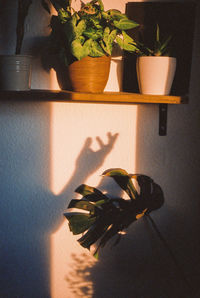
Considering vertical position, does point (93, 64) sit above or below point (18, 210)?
above

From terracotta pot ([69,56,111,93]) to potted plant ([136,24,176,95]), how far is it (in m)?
0.14

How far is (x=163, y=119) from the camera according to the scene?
3.92 ft

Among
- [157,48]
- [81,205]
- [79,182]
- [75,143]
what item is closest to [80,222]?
[81,205]

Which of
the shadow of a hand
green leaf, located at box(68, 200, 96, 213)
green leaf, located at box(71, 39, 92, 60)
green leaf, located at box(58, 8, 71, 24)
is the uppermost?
green leaf, located at box(58, 8, 71, 24)

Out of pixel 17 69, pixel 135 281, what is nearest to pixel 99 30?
pixel 17 69

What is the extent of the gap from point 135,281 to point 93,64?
106 cm

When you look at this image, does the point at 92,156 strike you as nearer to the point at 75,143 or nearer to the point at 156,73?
the point at 75,143

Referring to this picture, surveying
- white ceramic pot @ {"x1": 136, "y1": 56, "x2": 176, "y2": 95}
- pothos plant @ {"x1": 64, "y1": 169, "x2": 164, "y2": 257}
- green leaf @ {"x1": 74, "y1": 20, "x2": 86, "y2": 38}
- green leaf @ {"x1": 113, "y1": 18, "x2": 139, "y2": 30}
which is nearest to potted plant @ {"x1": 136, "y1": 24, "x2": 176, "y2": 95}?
white ceramic pot @ {"x1": 136, "y1": 56, "x2": 176, "y2": 95}

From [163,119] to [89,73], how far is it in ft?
1.38

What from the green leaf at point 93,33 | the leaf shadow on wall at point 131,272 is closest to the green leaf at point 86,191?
the leaf shadow on wall at point 131,272

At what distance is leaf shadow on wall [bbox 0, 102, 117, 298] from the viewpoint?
1.16 meters

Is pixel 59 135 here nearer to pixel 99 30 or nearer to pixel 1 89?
pixel 1 89

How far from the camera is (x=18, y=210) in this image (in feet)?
4.00

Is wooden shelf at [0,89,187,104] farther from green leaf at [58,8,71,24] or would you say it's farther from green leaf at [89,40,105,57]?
green leaf at [58,8,71,24]
